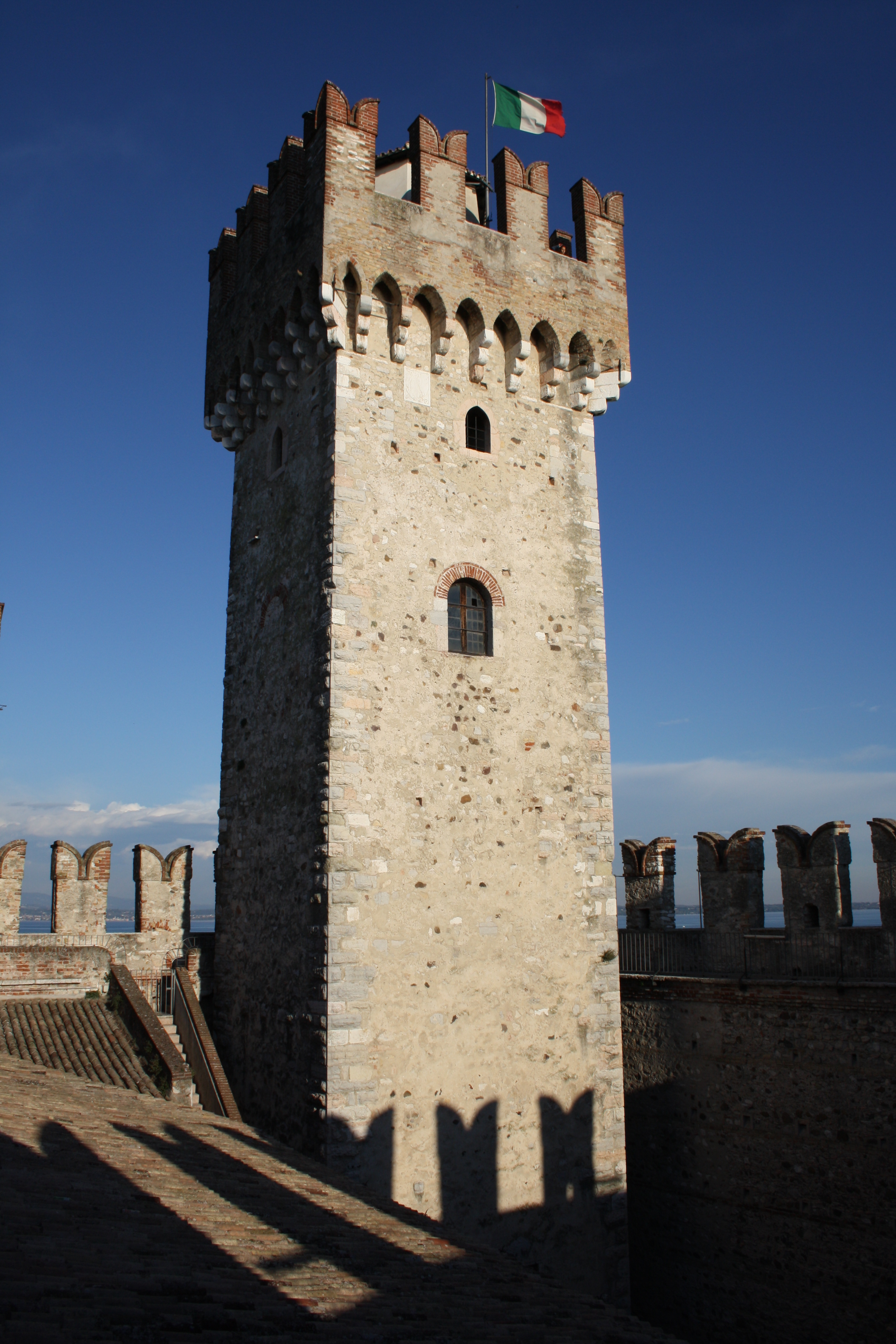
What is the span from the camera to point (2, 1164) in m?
6.28

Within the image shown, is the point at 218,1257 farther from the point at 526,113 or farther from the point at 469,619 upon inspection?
the point at 526,113

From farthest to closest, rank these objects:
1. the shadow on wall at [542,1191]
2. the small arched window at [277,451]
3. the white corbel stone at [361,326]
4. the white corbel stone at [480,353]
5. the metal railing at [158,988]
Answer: the metal railing at [158,988], the small arched window at [277,451], the white corbel stone at [480,353], the white corbel stone at [361,326], the shadow on wall at [542,1191]

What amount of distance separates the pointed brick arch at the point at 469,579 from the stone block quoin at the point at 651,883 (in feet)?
13.5

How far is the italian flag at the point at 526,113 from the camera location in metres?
12.7

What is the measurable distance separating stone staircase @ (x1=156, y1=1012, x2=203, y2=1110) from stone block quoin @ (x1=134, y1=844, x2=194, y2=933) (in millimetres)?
1063

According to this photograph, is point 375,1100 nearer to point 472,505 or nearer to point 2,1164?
point 2,1164

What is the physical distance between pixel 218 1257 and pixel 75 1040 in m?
7.10

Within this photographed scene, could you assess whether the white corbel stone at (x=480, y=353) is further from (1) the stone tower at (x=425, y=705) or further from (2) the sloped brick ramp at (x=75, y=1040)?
(2) the sloped brick ramp at (x=75, y=1040)

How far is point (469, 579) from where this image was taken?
37.5ft

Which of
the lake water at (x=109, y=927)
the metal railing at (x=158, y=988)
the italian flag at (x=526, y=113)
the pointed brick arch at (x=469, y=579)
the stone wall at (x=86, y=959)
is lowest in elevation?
the metal railing at (x=158, y=988)

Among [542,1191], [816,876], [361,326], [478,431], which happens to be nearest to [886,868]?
[816,876]

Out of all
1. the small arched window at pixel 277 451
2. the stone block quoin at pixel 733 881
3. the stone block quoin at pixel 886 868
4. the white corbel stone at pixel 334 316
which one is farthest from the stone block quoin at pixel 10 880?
the stone block quoin at pixel 886 868

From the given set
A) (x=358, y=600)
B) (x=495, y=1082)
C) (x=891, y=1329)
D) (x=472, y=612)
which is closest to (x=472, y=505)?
(x=472, y=612)

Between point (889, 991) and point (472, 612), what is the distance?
590 cm
